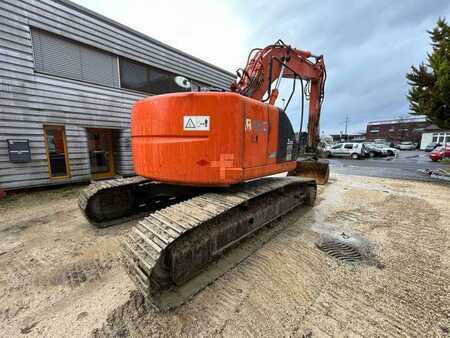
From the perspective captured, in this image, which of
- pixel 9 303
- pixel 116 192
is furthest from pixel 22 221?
pixel 9 303

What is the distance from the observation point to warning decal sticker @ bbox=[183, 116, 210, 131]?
2424 mm

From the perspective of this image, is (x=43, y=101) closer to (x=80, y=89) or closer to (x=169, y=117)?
(x=80, y=89)

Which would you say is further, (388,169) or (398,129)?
(398,129)

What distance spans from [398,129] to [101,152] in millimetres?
68805

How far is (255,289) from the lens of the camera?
2.14 meters

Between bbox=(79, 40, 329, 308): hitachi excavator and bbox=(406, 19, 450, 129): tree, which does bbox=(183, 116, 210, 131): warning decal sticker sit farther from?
bbox=(406, 19, 450, 129): tree

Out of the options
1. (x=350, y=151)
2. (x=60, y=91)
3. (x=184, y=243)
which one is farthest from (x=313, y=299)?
(x=350, y=151)

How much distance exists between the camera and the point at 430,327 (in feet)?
5.63

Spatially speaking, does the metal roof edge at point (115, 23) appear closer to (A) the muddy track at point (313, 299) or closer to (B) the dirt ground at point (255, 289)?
(B) the dirt ground at point (255, 289)

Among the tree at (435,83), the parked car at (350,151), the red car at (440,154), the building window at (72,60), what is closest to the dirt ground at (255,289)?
the building window at (72,60)

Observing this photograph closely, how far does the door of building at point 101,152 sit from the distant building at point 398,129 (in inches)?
2432

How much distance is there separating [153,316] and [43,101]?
22.2ft

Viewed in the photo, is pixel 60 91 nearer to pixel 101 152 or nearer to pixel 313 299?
pixel 101 152

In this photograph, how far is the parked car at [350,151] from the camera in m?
19.3
